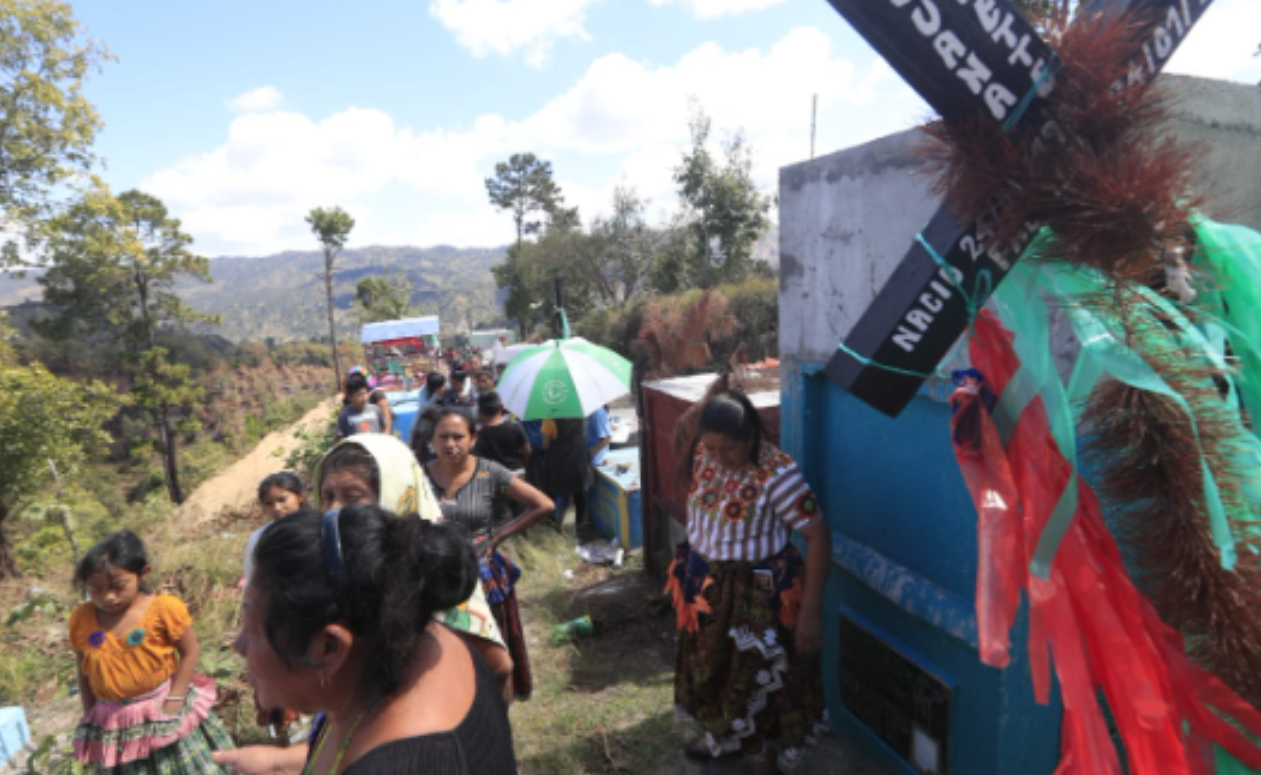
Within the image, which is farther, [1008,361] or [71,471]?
[71,471]

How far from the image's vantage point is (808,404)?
3010 millimetres

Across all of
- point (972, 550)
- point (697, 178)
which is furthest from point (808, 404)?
point (697, 178)

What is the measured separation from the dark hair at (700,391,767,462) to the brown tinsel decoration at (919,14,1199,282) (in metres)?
1.48

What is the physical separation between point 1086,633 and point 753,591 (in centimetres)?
160

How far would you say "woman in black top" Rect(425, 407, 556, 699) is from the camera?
300 cm

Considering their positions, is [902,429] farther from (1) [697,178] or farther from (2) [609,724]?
(1) [697,178]

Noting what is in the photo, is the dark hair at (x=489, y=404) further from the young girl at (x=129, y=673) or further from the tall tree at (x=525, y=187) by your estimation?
the tall tree at (x=525, y=187)

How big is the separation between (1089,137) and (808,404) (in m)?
2.12

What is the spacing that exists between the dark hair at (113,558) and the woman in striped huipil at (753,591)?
2.20 m

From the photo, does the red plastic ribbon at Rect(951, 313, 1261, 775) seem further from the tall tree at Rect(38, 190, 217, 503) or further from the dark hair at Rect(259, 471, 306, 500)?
the tall tree at Rect(38, 190, 217, 503)

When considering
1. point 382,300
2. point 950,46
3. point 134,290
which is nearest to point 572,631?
point 950,46

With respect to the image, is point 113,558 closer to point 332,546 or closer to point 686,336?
point 332,546

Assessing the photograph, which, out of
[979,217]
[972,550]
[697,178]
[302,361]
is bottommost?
[302,361]

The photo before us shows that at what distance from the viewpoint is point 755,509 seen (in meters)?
2.50
